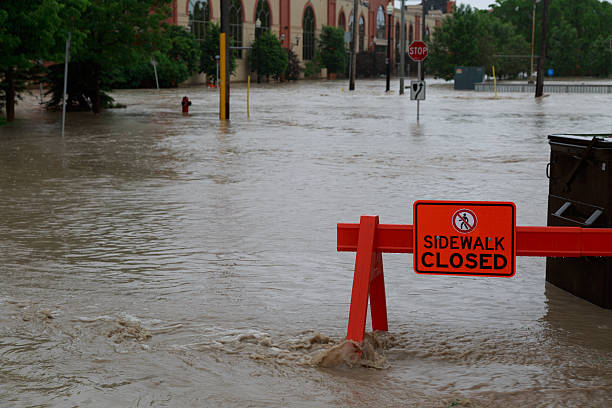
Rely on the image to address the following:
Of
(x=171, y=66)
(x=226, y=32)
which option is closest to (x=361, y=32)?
(x=171, y=66)

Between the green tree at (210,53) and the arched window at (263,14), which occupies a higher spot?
the arched window at (263,14)

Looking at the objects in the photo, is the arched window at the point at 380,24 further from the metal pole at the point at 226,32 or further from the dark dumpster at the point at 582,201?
the dark dumpster at the point at 582,201

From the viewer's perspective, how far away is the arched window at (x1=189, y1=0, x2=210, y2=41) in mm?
72425

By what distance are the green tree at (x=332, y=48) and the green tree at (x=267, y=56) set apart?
47.6 feet

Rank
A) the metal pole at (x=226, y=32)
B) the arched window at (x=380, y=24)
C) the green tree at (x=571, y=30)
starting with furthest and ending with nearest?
1. the arched window at (x=380, y=24)
2. the green tree at (x=571, y=30)
3. the metal pole at (x=226, y=32)

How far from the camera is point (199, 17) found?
7344cm

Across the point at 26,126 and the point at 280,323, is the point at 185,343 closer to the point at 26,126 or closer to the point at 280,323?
the point at 280,323

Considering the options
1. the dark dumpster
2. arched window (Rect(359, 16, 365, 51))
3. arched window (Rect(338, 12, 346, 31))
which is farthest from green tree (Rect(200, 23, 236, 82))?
the dark dumpster

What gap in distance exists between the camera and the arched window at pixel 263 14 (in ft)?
272

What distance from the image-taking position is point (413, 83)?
27984 mm

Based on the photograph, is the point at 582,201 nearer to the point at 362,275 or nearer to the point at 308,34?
the point at 362,275

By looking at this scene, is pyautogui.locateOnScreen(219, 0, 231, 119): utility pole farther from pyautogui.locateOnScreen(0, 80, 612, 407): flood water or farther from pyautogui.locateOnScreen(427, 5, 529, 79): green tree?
pyautogui.locateOnScreen(427, 5, 529, 79): green tree

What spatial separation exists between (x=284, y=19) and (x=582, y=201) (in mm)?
82875

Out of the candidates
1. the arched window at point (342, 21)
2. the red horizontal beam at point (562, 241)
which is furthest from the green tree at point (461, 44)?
the red horizontal beam at point (562, 241)
